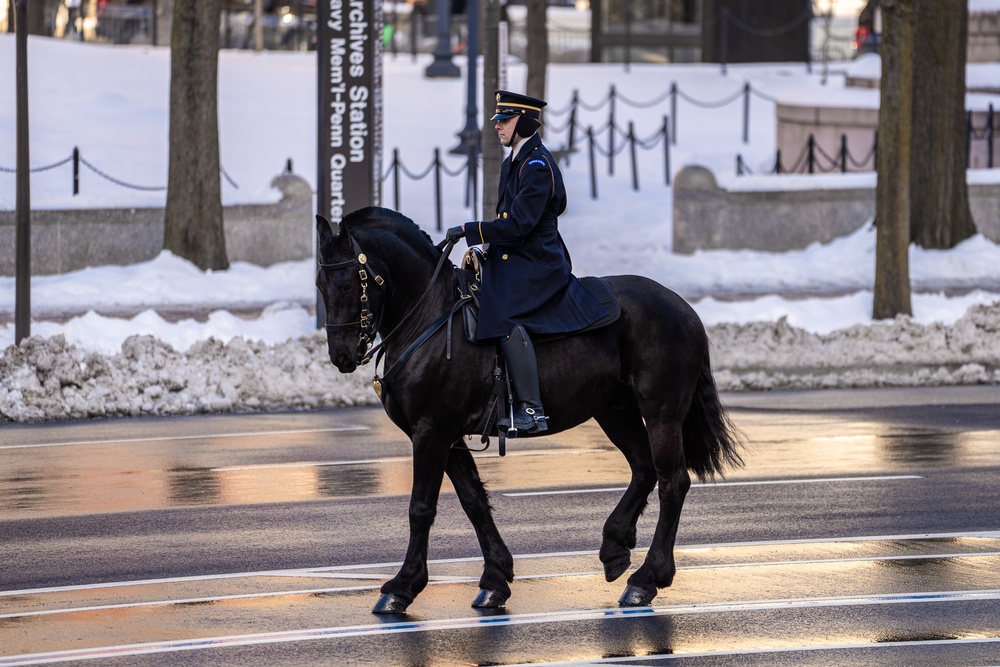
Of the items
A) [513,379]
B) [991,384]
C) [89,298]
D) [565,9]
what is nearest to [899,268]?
[991,384]

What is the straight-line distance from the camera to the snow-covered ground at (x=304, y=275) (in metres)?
15.5

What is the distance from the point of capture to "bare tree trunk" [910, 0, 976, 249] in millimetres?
23328

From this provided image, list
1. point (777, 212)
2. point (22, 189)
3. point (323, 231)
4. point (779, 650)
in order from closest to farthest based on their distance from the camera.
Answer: point (779, 650), point (323, 231), point (22, 189), point (777, 212)

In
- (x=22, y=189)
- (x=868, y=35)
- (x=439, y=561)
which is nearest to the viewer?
(x=439, y=561)

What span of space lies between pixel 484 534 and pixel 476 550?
3.98 feet

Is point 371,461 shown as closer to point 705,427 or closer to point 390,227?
point 705,427

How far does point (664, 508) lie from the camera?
8.76 m

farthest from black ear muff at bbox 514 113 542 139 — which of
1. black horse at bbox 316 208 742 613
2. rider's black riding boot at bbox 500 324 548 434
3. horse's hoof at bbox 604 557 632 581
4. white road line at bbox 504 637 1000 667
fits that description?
white road line at bbox 504 637 1000 667

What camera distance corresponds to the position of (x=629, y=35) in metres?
48.0

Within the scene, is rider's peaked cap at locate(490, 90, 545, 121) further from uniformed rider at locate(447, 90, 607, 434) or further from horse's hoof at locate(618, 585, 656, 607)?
horse's hoof at locate(618, 585, 656, 607)

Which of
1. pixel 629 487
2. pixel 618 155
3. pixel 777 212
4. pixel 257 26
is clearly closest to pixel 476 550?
pixel 629 487

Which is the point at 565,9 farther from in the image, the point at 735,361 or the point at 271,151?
the point at 735,361

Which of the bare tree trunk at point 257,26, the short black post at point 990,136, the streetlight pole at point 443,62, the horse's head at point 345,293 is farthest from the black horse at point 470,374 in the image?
the bare tree trunk at point 257,26

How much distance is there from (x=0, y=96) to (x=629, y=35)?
2242cm
